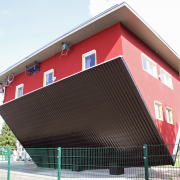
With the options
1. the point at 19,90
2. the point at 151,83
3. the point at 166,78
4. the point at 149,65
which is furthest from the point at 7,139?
the point at 151,83

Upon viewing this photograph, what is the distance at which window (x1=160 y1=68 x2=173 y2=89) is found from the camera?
12.3 metres

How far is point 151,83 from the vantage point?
33.1 ft

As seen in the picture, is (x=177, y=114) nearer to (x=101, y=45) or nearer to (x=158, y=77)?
(x=158, y=77)

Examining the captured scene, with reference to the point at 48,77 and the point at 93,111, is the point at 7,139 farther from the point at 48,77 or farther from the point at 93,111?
the point at 93,111

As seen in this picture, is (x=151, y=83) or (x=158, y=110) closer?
(x=151, y=83)

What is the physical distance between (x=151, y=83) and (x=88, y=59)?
3.23 meters

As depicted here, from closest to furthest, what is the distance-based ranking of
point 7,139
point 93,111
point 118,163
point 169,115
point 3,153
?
point 3,153
point 93,111
point 118,163
point 169,115
point 7,139

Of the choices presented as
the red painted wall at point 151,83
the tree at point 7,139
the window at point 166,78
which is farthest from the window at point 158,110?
the tree at point 7,139

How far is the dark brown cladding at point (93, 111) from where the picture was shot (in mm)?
8305

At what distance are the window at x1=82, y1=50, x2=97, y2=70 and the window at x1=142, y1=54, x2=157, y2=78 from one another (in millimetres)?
2437

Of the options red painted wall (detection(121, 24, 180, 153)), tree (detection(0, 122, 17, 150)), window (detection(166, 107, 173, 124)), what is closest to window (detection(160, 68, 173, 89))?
red painted wall (detection(121, 24, 180, 153))

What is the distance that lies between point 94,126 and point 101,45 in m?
3.73

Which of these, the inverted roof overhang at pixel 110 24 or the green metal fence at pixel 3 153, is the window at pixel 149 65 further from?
the green metal fence at pixel 3 153

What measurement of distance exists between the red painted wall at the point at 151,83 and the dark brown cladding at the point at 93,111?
688 millimetres
